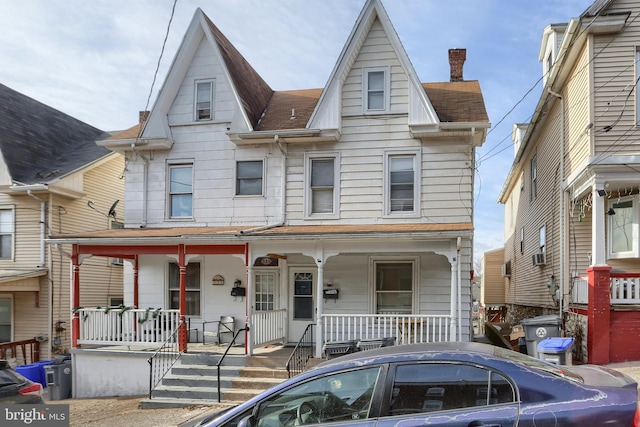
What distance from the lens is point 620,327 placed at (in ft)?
34.8

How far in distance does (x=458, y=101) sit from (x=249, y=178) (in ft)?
19.6

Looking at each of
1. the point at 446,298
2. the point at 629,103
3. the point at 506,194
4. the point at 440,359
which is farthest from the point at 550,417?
the point at 506,194

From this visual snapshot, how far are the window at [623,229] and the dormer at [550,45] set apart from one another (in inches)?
164

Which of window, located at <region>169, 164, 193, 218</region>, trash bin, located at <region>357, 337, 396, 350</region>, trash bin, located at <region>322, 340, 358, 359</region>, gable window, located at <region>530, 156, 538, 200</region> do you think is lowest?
trash bin, located at <region>322, 340, 358, 359</region>

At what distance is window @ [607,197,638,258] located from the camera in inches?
474

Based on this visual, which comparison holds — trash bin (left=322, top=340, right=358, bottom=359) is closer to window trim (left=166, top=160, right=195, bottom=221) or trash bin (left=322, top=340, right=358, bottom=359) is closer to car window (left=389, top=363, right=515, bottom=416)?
window trim (left=166, top=160, right=195, bottom=221)

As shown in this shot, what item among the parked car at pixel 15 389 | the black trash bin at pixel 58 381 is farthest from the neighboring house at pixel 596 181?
the black trash bin at pixel 58 381

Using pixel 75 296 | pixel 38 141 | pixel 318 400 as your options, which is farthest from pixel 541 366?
pixel 38 141

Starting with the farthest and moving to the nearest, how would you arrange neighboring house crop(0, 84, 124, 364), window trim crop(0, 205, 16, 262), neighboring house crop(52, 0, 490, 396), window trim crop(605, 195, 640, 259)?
window trim crop(0, 205, 16, 262)
neighboring house crop(0, 84, 124, 364)
neighboring house crop(52, 0, 490, 396)
window trim crop(605, 195, 640, 259)

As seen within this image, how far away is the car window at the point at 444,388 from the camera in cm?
393

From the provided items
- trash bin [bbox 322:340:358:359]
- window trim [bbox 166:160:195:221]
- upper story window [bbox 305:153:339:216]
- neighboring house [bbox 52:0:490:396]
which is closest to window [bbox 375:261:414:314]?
neighboring house [bbox 52:0:490:396]

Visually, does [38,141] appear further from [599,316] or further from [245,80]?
[599,316]

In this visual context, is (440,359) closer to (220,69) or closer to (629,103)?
(629,103)

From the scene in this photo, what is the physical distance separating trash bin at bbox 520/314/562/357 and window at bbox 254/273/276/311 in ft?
21.1
